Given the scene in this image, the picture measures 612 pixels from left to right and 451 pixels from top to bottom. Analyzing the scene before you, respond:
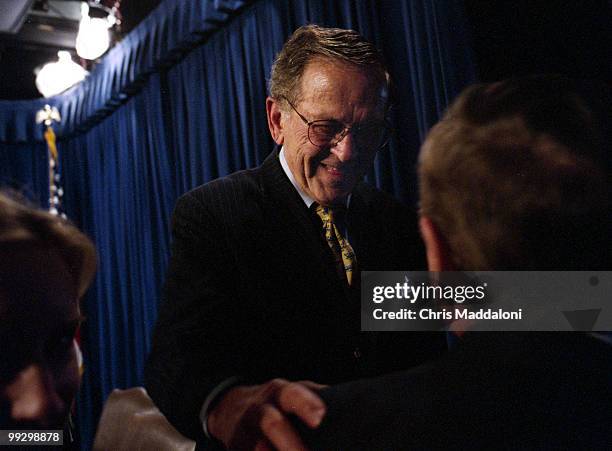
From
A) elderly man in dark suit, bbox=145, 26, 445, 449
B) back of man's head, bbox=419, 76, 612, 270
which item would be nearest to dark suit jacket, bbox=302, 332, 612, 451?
back of man's head, bbox=419, 76, 612, 270

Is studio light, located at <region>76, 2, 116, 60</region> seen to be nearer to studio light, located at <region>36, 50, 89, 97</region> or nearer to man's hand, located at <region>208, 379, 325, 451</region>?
studio light, located at <region>36, 50, 89, 97</region>

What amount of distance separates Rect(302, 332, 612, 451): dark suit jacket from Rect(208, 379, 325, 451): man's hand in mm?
67

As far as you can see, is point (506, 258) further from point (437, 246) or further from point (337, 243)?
point (337, 243)

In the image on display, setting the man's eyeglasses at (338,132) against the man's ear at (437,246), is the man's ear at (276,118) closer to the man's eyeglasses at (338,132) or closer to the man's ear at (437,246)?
the man's eyeglasses at (338,132)

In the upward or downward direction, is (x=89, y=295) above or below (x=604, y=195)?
below

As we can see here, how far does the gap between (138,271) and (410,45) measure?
1.60 m

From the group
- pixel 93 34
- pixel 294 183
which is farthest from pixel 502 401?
pixel 93 34

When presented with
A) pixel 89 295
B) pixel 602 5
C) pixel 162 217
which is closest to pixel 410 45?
pixel 602 5

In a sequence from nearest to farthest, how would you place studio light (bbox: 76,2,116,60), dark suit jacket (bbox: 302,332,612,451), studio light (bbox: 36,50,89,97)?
dark suit jacket (bbox: 302,332,612,451), studio light (bbox: 76,2,116,60), studio light (bbox: 36,50,89,97)

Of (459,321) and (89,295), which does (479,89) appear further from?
(89,295)

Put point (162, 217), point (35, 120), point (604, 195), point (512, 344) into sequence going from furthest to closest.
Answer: point (35, 120), point (162, 217), point (604, 195), point (512, 344)

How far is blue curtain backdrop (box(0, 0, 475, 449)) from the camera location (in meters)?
1.25

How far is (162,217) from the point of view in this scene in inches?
90.5

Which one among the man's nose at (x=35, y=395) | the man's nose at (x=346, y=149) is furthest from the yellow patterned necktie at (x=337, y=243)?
the man's nose at (x=35, y=395)
